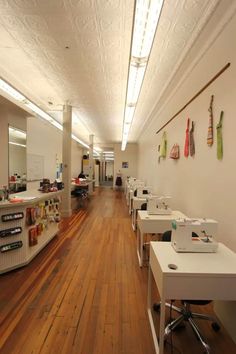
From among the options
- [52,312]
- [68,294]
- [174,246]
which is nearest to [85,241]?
[68,294]

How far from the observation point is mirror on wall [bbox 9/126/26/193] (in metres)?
4.85

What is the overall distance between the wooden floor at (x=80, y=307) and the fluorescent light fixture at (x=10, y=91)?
2842 millimetres

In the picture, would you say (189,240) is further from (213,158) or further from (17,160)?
(17,160)

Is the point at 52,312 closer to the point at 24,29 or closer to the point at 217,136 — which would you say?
the point at 217,136

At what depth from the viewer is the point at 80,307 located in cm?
206

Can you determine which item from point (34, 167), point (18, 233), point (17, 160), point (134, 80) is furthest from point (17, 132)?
point (134, 80)

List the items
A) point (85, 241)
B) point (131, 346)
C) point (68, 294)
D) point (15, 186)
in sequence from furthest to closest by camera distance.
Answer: point (15, 186)
point (85, 241)
point (68, 294)
point (131, 346)

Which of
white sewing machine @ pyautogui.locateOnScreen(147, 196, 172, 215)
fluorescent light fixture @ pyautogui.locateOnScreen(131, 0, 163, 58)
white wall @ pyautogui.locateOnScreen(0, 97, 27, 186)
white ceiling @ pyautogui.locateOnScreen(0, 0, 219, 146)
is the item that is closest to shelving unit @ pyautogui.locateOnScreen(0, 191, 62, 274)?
white sewing machine @ pyautogui.locateOnScreen(147, 196, 172, 215)

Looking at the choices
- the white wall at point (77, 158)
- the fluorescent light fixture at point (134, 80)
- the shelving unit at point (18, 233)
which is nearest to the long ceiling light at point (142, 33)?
the fluorescent light fixture at point (134, 80)

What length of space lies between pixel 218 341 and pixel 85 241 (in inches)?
107

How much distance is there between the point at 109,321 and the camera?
1886 mm

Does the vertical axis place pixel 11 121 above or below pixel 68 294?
above

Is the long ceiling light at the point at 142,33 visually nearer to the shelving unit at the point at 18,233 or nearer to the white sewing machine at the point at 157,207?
the white sewing machine at the point at 157,207

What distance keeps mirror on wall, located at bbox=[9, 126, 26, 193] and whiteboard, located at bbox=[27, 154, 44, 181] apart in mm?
786
